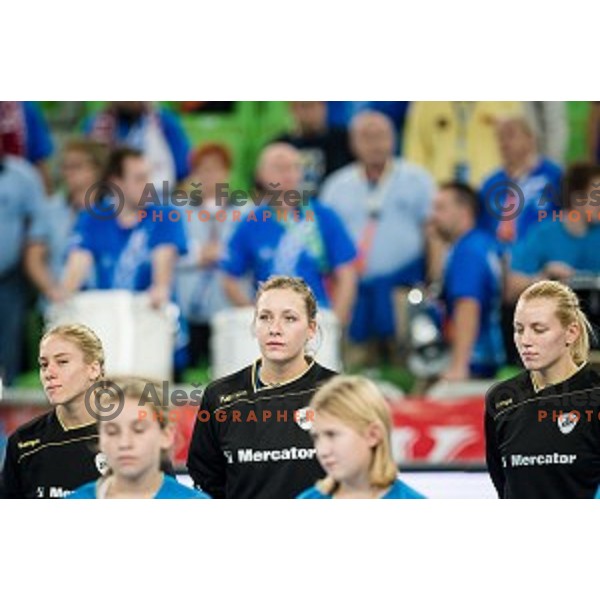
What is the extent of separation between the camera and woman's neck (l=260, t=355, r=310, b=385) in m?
4.12

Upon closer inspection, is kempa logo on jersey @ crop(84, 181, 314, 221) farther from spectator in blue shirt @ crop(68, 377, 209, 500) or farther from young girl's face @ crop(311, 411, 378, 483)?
young girl's face @ crop(311, 411, 378, 483)

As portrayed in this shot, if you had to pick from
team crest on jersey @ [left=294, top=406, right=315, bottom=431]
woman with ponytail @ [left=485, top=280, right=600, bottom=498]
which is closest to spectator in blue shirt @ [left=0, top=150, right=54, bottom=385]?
team crest on jersey @ [left=294, top=406, right=315, bottom=431]

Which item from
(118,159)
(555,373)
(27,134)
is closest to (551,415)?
(555,373)

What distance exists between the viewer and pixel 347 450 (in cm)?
400

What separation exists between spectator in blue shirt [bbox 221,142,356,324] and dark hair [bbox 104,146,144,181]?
357 millimetres

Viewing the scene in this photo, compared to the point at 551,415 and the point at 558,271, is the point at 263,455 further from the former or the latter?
the point at 558,271

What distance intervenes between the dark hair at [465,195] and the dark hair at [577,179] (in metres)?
0.28

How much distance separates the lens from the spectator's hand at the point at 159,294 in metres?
4.71

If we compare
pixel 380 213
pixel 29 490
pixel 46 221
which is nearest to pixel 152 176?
pixel 46 221

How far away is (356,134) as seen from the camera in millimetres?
4672

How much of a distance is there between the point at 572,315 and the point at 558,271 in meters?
0.37

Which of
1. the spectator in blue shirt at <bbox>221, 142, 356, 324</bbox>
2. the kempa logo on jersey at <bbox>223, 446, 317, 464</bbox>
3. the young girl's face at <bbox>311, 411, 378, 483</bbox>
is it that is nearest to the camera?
the young girl's face at <bbox>311, 411, 378, 483</bbox>

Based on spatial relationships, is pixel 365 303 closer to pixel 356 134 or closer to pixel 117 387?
pixel 356 134

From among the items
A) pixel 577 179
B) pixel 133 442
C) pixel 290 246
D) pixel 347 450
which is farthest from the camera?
pixel 577 179
